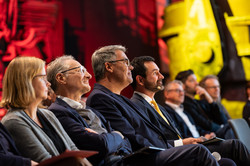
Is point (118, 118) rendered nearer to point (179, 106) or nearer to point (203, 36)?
point (179, 106)

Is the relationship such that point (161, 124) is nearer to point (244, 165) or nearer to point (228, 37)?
point (244, 165)

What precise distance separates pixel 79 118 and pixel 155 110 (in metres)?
1.03

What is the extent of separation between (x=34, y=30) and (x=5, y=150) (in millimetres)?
4160

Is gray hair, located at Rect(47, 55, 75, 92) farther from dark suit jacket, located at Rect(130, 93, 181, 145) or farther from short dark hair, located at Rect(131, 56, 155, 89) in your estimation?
short dark hair, located at Rect(131, 56, 155, 89)

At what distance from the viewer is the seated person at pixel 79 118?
7.64 feet

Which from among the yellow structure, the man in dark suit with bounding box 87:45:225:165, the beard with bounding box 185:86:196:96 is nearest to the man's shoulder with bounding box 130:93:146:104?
the man in dark suit with bounding box 87:45:225:165

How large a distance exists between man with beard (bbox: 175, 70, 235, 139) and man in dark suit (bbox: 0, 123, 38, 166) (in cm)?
300

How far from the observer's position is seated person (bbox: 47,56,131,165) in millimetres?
2328

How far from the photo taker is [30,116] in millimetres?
2160

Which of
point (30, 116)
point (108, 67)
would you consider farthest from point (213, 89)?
point (30, 116)

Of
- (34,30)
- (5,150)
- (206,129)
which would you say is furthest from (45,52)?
(5,150)

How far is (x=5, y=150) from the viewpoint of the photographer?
73.2 inches

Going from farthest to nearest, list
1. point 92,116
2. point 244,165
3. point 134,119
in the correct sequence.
A: point 244,165 → point 134,119 → point 92,116

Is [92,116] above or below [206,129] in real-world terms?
above
